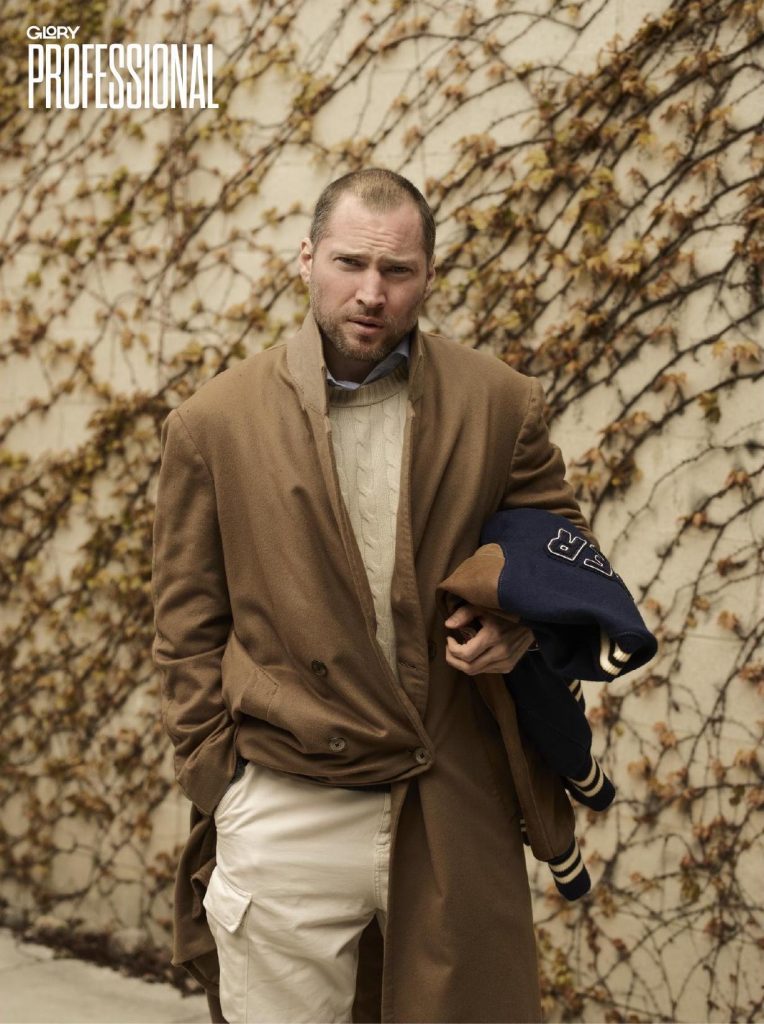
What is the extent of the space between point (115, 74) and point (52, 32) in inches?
10.3

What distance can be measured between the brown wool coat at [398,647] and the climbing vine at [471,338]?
768 mm

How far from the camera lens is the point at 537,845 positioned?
6.41 ft

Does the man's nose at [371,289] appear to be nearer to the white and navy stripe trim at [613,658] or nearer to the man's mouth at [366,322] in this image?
the man's mouth at [366,322]

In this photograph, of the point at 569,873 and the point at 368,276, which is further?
the point at 569,873

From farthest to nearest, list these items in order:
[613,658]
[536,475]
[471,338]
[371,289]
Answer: [471,338]
[536,475]
[371,289]
[613,658]

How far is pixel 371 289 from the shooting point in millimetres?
1854

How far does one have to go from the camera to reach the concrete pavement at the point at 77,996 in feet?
10.1

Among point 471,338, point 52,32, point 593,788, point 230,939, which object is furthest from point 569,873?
point 52,32

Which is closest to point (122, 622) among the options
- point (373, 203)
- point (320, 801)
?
point (320, 801)

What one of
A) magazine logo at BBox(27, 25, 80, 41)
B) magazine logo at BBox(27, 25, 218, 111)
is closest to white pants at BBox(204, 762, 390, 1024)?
magazine logo at BBox(27, 25, 218, 111)

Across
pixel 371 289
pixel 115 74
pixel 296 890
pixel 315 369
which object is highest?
pixel 115 74

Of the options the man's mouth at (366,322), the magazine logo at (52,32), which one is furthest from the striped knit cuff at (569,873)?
the magazine logo at (52,32)

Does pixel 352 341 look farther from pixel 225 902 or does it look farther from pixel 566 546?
pixel 225 902

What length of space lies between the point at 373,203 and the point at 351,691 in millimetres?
712
